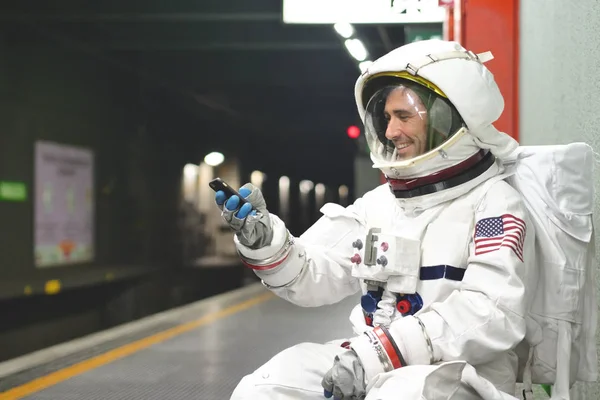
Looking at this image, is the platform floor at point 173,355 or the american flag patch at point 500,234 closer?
the american flag patch at point 500,234

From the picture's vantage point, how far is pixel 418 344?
183cm

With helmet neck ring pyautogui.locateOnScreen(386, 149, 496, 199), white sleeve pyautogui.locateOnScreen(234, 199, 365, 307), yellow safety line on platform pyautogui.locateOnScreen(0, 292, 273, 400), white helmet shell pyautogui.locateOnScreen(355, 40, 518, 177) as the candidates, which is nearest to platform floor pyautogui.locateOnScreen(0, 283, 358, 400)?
yellow safety line on platform pyautogui.locateOnScreen(0, 292, 273, 400)

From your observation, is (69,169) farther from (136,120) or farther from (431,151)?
(431,151)

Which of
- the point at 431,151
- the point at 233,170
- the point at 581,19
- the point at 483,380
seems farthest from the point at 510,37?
the point at 233,170

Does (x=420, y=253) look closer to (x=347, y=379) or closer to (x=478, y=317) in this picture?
(x=478, y=317)

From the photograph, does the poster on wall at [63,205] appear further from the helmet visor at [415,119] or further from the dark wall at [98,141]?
the helmet visor at [415,119]

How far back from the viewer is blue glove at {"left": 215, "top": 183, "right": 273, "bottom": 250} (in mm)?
2131

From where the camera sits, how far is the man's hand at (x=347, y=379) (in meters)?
1.84

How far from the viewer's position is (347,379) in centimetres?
184

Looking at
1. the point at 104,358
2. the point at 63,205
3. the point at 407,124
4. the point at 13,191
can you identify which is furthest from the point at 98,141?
the point at 407,124

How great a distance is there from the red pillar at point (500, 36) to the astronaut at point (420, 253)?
2.55m

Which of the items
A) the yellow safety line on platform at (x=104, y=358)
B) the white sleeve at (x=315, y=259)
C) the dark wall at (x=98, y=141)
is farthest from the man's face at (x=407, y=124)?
the dark wall at (x=98, y=141)

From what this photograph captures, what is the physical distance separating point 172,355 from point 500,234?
322 cm

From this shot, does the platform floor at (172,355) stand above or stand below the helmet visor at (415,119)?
below
